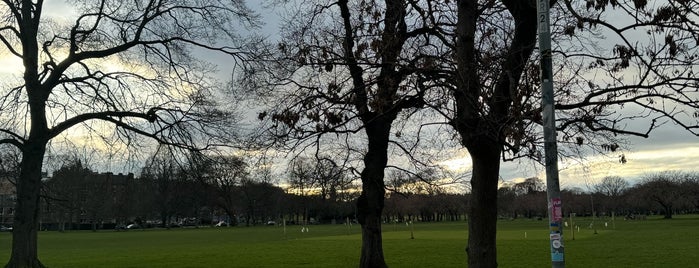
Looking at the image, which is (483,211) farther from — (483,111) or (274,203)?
(274,203)

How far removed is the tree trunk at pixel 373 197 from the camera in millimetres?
18250

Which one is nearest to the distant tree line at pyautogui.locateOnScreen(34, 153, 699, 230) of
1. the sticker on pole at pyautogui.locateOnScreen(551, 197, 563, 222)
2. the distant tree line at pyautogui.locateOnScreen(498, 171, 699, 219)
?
the distant tree line at pyautogui.locateOnScreen(498, 171, 699, 219)

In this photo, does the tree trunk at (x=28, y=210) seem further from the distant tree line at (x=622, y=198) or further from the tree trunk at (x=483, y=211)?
the distant tree line at (x=622, y=198)

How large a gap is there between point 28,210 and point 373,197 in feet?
35.6

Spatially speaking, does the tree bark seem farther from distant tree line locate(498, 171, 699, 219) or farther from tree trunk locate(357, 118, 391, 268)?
distant tree line locate(498, 171, 699, 219)

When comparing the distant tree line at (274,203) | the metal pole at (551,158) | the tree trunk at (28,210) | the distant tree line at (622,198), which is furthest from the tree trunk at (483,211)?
the distant tree line at (622,198)

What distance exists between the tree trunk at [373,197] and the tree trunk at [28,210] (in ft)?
33.7

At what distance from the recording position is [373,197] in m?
18.6

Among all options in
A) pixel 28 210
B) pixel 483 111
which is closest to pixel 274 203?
pixel 28 210

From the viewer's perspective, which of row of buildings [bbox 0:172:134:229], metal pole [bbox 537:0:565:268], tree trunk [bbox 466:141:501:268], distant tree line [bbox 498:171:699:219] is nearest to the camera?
metal pole [bbox 537:0:565:268]

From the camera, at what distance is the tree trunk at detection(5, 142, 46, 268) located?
1927cm

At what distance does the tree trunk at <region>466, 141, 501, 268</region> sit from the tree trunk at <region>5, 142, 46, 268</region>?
1491cm

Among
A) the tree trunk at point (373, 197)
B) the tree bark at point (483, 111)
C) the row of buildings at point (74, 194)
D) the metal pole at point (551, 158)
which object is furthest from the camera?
the row of buildings at point (74, 194)

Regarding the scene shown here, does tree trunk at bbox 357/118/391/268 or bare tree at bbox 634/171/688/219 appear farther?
bare tree at bbox 634/171/688/219
